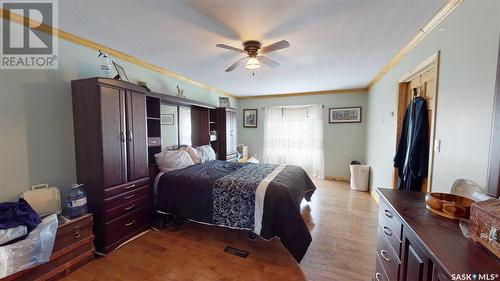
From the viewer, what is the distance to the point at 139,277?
5.72 feet

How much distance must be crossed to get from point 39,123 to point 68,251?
4.28 ft

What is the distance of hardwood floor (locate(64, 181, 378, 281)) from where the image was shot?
1.77 metres

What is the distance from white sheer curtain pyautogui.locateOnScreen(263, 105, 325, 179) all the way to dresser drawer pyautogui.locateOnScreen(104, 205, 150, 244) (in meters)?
3.81

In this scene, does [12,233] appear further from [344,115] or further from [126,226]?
[344,115]

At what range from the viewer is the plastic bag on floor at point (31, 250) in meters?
1.36

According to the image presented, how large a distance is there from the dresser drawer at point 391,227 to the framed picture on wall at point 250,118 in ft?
15.1

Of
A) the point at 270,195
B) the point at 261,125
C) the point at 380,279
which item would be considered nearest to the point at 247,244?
the point at 270,195

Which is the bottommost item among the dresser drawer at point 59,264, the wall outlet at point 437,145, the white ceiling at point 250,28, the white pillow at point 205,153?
the dresser drawer at point 59,264

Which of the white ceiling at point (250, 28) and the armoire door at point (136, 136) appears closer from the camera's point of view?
the white ceiling at point (250, 28)

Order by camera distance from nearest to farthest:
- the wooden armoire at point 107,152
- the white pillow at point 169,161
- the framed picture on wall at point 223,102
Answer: the wooden armoire at point 107,152, the white pillow at point 169,161, the framed picture on wall at point 223,102

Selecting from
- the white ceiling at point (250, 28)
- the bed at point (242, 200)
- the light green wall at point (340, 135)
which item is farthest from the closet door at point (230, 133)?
the bed at point (242, 200)

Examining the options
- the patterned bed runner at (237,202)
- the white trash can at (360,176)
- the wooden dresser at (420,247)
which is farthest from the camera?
the white trash can at (360,176)

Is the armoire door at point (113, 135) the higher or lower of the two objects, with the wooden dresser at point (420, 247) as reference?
higher

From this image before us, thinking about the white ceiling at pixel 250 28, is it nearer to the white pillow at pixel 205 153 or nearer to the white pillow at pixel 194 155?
the white pillow at pixel 194 155
